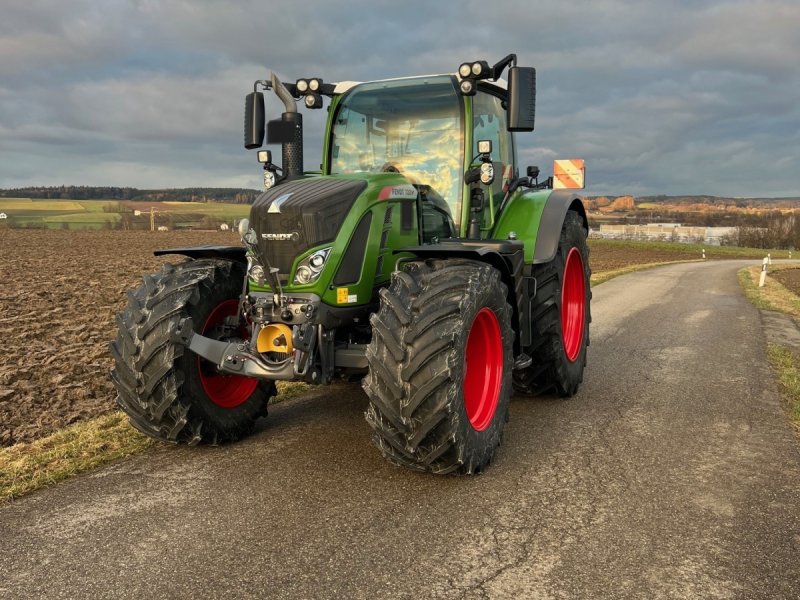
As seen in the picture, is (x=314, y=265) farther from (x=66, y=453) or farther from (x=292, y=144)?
(x=66, y=453)

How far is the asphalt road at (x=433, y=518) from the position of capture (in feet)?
9.32

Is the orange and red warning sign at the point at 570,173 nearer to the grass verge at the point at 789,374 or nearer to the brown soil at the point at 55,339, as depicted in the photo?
the grass verge at the point at 789,374

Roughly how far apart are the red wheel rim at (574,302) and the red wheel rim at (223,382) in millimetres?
3158

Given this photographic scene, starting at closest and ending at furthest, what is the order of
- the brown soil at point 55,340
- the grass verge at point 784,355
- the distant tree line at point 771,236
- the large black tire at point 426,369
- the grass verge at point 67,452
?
the large black tire at point 426,369 → the grass verge at point 67,452 → the brown soil at point 55,340 → the grass verge at point 784,355 → the distant tree line at point 771,236

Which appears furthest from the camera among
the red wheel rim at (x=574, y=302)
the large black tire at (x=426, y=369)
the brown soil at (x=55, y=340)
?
the red wheel rim at (x=574, y=302)

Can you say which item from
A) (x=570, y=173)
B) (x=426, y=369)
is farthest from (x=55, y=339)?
(x=570, y=173)

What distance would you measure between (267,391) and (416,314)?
5.71ft

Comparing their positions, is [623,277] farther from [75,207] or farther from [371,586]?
[75,207]

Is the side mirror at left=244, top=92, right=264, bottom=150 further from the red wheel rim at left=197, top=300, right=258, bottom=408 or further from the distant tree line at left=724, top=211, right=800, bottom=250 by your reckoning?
the distant tree line at left=724, top=211, right=800, bottom=250

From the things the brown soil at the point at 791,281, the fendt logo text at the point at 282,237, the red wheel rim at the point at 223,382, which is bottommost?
the brown soil at the point at 791,281

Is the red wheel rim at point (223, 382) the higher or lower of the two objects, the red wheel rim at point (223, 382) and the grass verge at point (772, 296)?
the higher

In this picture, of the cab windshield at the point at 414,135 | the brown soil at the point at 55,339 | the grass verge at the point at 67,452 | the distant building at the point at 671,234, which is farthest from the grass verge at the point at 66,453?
the distant building at the point at 671,234

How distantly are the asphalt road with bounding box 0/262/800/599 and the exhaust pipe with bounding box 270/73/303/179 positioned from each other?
1.90 m

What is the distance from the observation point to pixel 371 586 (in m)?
2.79
